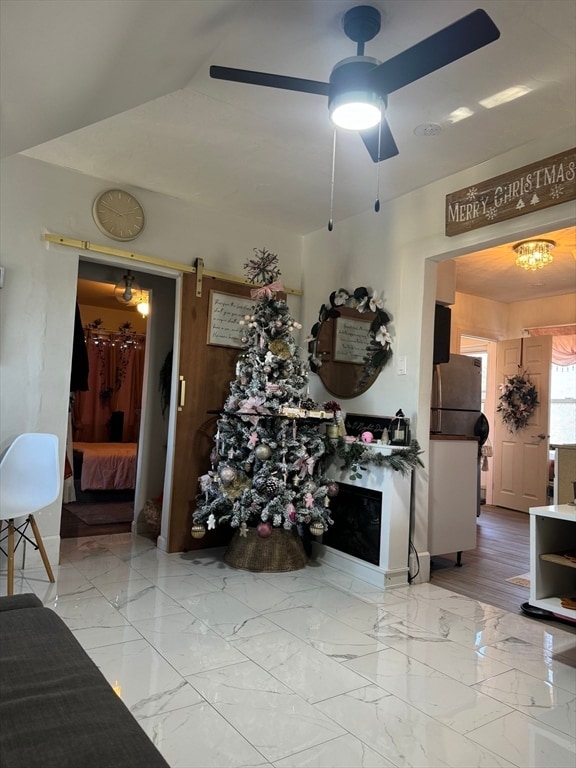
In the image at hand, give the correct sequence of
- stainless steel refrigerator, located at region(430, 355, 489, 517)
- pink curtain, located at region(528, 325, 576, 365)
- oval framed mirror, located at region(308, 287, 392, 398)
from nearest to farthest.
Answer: oval framed mirror, located at region(308, 287, 392, 398)
stainless steel refrigerator, located at region(430, 355, 489, 517)
pink curtain, located at region(528, 325, 576, 365)

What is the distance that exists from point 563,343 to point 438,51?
584 centimetres

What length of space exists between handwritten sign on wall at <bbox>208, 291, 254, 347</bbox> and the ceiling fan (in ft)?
7.22

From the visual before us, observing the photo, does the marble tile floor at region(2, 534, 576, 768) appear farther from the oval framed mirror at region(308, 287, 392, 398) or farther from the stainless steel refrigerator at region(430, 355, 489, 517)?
the stainless steel refrigerator at region(430, 355, 489, 517)

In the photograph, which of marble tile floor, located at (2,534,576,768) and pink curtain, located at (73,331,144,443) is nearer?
marble tile floor, located at (2,534,576,768)

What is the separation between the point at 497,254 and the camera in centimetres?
524

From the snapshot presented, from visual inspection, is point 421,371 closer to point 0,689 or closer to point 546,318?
point 0,689

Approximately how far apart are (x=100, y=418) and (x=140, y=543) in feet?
14.1

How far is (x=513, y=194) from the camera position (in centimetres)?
302

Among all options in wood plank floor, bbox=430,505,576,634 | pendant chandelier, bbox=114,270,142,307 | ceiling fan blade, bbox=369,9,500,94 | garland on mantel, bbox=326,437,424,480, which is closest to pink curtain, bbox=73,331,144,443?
pendant chandelier, bbox=114,270,142,307

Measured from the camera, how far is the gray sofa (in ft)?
2.84

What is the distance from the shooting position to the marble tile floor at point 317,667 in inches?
68.6

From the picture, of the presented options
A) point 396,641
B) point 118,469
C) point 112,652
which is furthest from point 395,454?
point 118,469

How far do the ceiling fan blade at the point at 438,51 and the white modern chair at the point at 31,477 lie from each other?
2660 mm

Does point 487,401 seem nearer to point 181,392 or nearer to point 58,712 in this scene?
point 181,392
